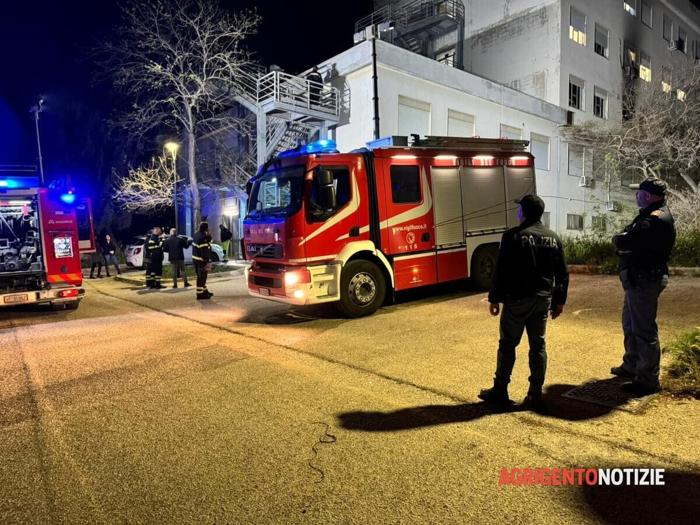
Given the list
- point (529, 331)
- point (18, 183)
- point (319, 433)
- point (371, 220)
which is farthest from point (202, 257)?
point (529, 331)

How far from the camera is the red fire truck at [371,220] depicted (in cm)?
767

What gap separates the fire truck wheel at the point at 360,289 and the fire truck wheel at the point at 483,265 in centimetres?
247

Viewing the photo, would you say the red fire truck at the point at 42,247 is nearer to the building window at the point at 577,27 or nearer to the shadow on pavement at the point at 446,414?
the shadow on pavement at the point at 446,414

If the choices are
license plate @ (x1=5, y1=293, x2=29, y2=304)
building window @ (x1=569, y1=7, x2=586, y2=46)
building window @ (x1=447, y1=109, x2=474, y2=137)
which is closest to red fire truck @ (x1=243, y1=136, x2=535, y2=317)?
license plate @ (x1=5, y1=293, x2=29, y2=304)

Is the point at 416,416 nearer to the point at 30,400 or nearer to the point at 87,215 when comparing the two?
the point at 30,400

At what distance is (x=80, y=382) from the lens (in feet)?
17.1

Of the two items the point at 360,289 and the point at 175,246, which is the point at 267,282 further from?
the point at 175,246

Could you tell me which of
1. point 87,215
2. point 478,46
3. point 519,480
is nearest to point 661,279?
point 519,480

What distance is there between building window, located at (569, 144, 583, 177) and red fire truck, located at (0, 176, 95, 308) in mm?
25124

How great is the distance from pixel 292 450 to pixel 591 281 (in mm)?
9014

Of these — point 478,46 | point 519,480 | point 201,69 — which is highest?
point 478,46

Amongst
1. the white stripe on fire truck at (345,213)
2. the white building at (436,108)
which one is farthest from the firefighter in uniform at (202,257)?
the white building at (436,108)

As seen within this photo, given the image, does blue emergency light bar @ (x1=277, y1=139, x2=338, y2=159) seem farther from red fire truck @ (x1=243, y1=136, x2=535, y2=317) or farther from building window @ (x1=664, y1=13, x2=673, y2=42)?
building window @ (x1=664, y1=13, x2=673, y2=42)

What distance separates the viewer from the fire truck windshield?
7.73m
